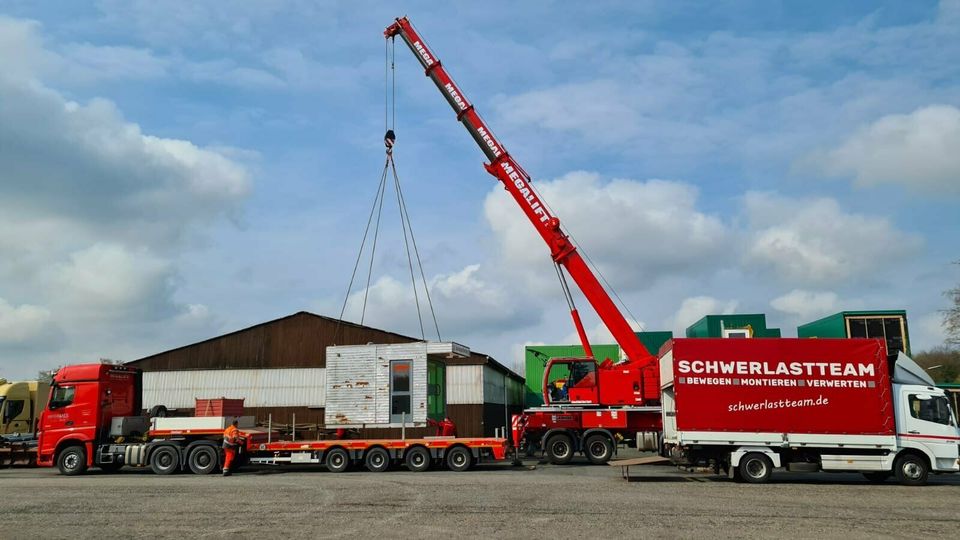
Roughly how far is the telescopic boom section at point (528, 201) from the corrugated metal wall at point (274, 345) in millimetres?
12385

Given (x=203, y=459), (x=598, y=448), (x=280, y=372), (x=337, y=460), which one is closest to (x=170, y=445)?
(x=203, y=459)

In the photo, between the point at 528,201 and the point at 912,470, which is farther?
the point at 528,201

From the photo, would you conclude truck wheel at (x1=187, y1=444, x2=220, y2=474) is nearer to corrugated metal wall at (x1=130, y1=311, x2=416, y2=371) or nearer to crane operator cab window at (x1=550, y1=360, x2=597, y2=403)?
crane operator cab window at (x1=550, y1=360, x2=597, y2=403)

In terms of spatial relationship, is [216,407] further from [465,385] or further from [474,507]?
[465,385]

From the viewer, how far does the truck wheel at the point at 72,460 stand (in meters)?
21.1

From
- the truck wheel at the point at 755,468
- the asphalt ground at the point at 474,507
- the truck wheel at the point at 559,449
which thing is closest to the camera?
the asphalt ground at the point at 474,507

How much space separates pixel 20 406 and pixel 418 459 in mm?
19284

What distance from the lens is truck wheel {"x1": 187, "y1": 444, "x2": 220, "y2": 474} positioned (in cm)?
2070

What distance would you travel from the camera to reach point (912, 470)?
57.1 feet

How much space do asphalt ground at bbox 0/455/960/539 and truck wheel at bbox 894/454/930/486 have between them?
0.36 metres

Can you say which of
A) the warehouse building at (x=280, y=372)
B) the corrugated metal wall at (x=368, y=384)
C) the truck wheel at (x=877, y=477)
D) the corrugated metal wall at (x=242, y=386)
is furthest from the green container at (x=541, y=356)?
the truck wheel at (x=877, y=477)

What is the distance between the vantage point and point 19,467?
24578mm

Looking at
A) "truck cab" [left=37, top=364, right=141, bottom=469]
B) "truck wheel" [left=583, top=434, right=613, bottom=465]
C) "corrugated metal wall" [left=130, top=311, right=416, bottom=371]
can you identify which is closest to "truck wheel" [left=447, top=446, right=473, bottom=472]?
"truck wheel" [left=583, top=434, right=613, bottom=465]

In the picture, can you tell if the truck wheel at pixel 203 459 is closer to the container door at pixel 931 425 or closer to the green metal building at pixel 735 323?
the container door at pixel 931 425
